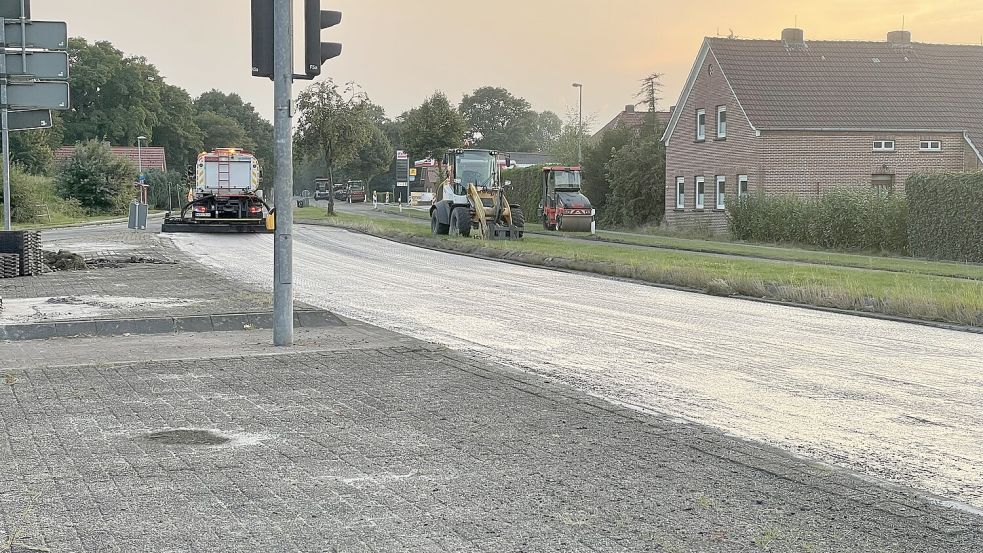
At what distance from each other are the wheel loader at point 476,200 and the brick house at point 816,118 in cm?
1024

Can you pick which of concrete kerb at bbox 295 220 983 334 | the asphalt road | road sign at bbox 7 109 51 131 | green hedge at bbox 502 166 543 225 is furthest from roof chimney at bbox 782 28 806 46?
road sign at bbox 7 109 51 131

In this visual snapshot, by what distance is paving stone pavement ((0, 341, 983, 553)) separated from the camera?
505 centimetres

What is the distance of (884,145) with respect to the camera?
44.6 metres

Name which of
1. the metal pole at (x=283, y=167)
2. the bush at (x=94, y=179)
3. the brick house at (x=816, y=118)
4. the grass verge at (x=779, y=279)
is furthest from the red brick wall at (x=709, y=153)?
the bush at (x=94, y=179)

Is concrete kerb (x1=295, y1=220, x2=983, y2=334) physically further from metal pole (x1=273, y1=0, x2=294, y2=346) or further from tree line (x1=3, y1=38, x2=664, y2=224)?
tree line (x1=3, y1=38, x2=664, y2=224)

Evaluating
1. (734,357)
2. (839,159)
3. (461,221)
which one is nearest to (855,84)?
(839,159)

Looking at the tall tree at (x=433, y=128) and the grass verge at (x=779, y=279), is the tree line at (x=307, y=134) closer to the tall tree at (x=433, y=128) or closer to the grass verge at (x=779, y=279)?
the tall tree at (x=433, y=128)

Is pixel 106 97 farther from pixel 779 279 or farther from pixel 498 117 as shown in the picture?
pixel 779 279

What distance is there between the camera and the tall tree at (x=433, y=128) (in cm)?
7100

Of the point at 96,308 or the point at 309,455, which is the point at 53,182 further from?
the point at 309,455

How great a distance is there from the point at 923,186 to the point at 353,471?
91.3 ft

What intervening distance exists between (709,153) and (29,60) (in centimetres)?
3527

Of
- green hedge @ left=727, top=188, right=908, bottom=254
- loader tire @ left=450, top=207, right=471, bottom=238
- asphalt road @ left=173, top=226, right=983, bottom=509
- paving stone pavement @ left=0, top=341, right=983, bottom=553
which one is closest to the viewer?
paving stone pavement @ left=0, top=341, right=983, bottom=553

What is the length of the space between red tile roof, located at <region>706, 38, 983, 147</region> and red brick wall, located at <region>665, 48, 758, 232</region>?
3.03ft
